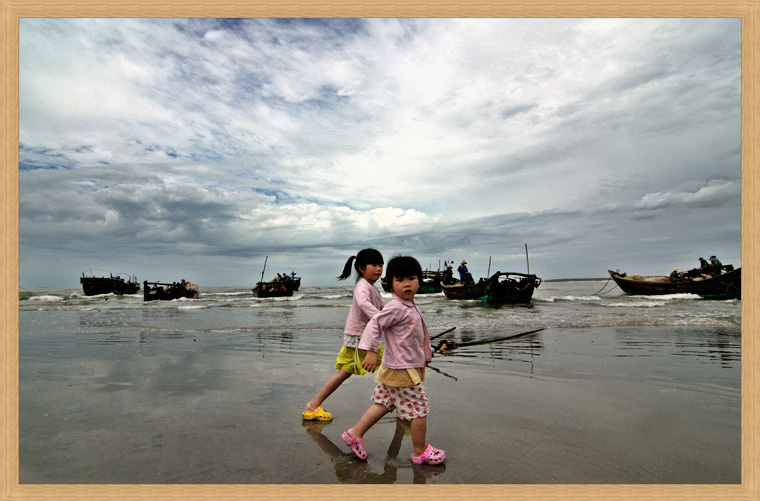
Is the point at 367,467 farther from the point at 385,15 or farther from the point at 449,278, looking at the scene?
the point at 449,278

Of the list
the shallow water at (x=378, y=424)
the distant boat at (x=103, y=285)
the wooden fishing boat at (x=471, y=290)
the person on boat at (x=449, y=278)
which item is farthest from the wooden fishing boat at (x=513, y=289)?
the distant boat at (x=103, y=285)

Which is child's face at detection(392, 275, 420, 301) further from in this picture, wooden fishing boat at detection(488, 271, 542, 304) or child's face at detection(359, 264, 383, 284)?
wooden fishing boat at detection(488, 271, 542, 304)

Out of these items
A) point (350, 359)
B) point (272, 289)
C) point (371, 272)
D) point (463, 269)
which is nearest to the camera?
point (371, 272)

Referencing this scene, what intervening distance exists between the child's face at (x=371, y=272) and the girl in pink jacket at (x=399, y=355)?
56 cm

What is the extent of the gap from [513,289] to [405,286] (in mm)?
24069

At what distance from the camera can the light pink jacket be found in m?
3.47

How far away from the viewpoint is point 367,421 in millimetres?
2906

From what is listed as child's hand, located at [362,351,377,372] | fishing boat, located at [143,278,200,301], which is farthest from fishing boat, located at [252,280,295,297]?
child's hand, located at [362,351,377,372]

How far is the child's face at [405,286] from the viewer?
2918 millimetres

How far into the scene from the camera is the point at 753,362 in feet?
8.16

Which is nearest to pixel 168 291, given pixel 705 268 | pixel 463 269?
pixel 463 269

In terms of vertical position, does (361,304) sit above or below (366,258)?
below

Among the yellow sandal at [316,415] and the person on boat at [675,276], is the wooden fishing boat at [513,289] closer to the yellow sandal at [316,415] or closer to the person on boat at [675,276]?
the person on boat at [675,276]

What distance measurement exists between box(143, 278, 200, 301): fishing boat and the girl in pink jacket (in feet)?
117
